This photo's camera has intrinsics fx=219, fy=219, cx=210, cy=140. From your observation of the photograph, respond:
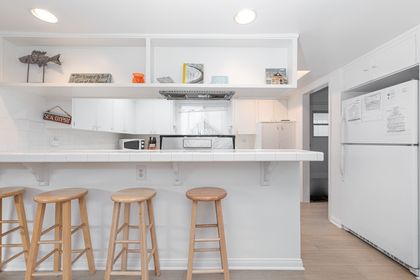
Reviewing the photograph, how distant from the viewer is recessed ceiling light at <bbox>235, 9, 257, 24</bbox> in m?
1.81

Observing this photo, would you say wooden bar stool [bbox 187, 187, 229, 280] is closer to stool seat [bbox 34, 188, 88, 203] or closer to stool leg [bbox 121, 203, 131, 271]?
stool leg [bbox 121, 203, 131, 271]

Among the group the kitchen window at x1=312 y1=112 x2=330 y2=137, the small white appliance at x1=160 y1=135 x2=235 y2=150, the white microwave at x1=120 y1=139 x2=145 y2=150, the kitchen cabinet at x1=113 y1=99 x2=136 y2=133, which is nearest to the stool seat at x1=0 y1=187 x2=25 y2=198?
the kitchen cabinet at x1=113 y1=99 x2=136 y2=133

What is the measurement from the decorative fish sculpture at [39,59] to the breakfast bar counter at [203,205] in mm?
1031

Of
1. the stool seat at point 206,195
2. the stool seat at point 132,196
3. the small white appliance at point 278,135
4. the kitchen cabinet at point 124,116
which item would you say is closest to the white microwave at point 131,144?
the kitchen cabinet at point 124,116

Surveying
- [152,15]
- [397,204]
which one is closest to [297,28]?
[152,15]

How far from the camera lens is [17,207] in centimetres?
173

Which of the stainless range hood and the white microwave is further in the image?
the white microwave

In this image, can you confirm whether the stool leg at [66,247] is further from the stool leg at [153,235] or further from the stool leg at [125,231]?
the stool leg at [153,235]

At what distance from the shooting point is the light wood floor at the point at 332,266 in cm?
180

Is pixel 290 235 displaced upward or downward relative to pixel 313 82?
downward

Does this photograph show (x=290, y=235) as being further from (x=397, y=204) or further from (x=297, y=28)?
(x=297, y=28)

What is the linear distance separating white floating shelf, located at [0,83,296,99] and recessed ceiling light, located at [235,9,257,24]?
56 centimetres

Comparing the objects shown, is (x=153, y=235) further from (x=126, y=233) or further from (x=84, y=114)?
(x=84, y=114)

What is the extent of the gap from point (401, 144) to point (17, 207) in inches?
127
